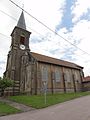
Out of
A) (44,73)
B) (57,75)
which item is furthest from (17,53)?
(57,75)

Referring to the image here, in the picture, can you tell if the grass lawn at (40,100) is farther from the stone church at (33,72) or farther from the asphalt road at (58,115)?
the stone church at (33,72)

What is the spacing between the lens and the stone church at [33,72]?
3388 centimetres

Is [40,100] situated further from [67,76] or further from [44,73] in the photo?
[67,76]

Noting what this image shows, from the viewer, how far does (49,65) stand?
121 ft

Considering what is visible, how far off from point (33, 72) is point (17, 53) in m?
Answer: 9.49

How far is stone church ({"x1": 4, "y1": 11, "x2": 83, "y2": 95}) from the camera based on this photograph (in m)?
33.9

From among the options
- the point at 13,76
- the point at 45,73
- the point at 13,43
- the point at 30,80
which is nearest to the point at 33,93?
the point at 30,80

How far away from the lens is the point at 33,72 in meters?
34.0

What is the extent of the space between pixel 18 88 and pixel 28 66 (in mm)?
6146

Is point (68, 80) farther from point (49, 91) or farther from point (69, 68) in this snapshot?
point (49, 91)

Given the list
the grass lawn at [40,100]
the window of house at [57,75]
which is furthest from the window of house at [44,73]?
the grass lawn at [40,100]

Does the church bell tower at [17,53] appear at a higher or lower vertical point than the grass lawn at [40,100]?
higher

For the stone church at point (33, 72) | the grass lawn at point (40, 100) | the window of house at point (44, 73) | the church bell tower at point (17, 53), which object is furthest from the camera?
the church bell tower at point (17, 53)

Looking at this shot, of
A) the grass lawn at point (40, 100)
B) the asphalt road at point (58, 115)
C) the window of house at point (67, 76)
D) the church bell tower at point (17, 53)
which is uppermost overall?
the church bell tower at point (17, 53)
